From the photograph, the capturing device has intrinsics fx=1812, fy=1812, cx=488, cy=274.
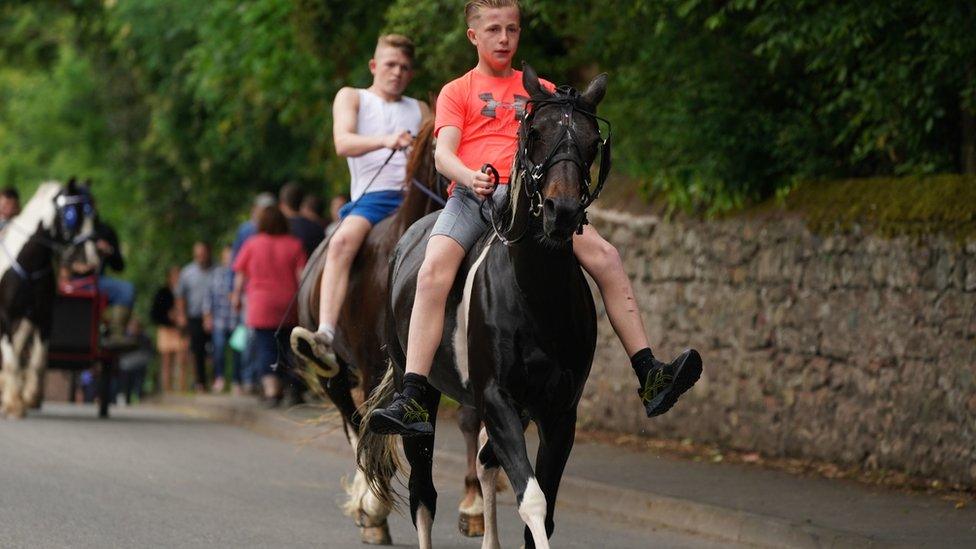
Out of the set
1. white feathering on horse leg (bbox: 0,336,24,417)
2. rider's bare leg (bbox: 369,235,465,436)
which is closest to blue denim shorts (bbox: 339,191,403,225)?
rider's bare leg (bbox: 369,235,465,436)

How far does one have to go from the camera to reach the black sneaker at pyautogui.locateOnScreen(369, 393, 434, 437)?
7.85m

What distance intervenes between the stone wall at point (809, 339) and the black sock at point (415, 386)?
2.92 meters

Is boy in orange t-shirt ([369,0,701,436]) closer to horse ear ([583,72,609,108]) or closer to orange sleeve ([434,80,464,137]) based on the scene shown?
orange sleeve ([434,80,464,137])

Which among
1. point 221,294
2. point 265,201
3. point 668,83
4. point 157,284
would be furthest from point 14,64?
point 668,83

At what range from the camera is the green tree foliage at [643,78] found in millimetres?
12906

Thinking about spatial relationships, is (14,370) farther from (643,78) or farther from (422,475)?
(422,475)

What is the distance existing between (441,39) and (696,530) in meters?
7.67

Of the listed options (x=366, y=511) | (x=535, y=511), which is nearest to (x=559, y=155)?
(x=535, y=511)

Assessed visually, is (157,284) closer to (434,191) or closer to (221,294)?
(221,294)

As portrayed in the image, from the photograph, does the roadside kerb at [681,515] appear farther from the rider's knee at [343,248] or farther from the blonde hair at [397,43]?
the blonde hair at [397,43]

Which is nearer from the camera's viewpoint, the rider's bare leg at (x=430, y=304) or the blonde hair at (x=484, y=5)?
the rider's bare leg at (x=430, y=304)

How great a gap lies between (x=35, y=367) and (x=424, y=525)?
434 inches

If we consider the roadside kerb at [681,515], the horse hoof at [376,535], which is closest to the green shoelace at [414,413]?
the horse hoof at [376,535]

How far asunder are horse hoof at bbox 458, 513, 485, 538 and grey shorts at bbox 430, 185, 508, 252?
7.78 feet
